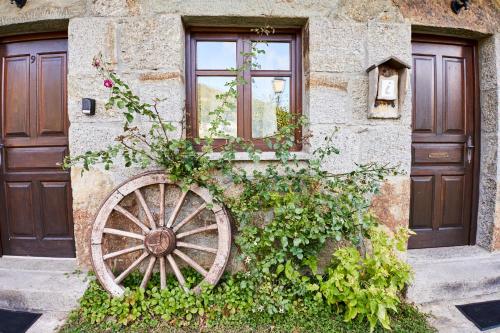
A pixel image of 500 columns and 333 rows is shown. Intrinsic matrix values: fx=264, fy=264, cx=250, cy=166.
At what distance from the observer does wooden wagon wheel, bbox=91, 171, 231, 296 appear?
1.92 meters

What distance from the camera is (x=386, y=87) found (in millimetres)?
2008

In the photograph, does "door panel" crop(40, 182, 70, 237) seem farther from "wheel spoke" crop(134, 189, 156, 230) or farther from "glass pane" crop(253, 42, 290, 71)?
"glass pane" crop(253, 42, 290, 71)

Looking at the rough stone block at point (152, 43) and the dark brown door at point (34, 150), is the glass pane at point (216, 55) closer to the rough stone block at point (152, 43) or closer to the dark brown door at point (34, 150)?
the rough stone block at point (152, 43)

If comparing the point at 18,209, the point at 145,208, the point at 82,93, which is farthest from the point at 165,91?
the point at 18,209

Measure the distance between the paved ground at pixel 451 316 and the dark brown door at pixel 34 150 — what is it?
118 inches

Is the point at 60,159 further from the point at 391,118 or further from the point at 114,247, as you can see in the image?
the point at 391,118

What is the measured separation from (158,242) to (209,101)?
3.93 feet

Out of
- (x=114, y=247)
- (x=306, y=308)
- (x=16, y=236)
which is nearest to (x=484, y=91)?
(x=306, y=308)

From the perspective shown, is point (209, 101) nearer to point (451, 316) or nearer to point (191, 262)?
point (191, 262)

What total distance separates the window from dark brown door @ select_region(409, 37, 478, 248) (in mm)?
1187

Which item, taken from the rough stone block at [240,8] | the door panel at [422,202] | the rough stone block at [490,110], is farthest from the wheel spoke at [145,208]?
the rough stone block at [490,110]

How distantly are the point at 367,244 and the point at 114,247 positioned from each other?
204 cm

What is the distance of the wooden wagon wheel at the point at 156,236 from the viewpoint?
192 cm

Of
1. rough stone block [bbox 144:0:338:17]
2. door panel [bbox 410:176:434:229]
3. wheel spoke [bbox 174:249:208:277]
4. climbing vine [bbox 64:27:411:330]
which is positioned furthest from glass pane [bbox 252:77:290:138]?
door panel [bbox 410:176:434:229]
